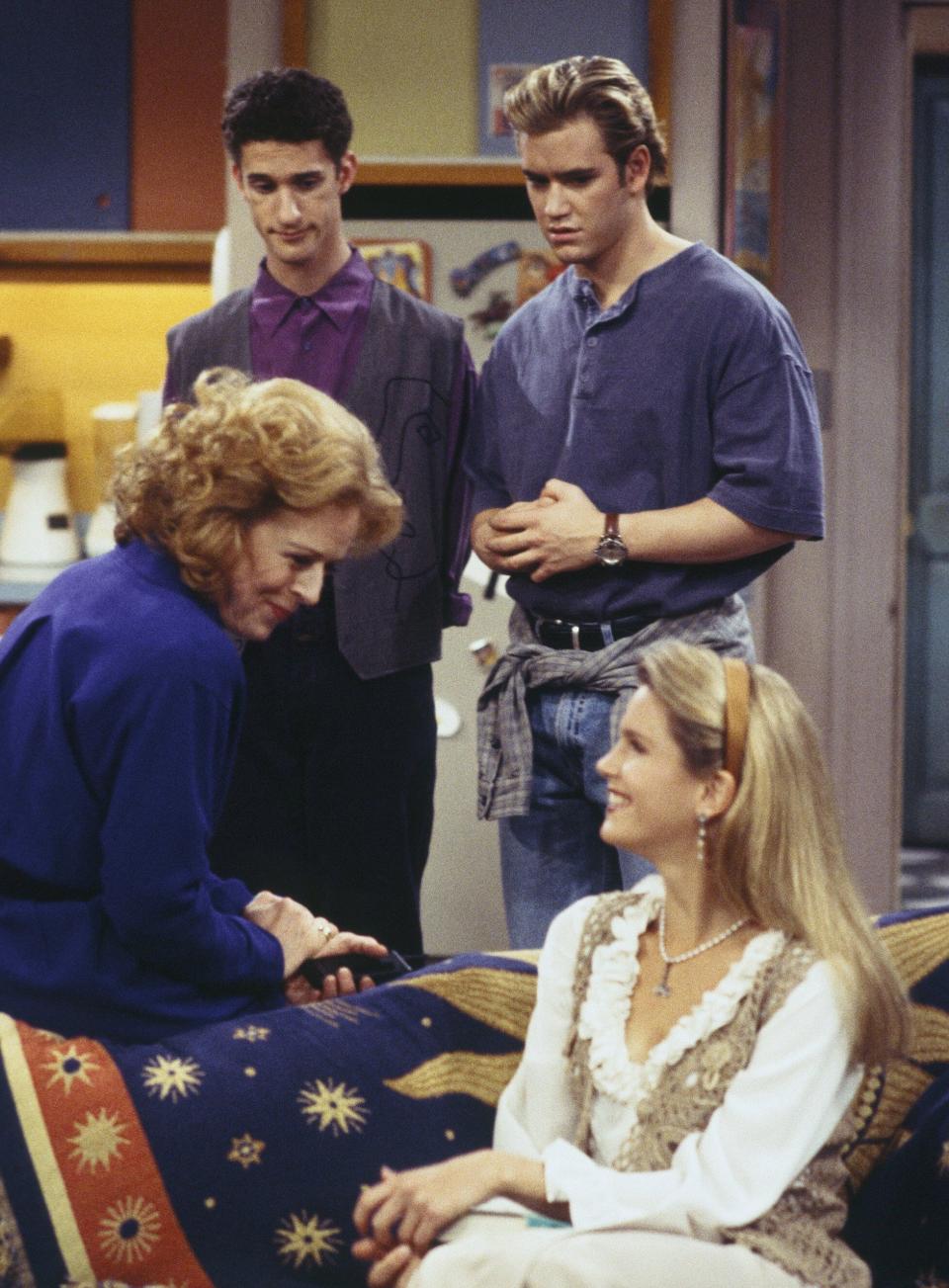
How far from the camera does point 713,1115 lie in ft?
6.28

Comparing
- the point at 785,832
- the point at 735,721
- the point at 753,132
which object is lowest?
the point at 785,832

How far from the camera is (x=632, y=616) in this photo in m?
2.64

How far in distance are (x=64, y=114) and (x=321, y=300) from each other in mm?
1917

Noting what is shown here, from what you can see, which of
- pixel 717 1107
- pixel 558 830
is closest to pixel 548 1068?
pixel 717 1107

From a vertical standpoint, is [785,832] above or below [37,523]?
below

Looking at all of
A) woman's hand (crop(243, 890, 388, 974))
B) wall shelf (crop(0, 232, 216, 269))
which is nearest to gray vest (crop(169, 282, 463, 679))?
woman's hand (crop(243, 890, 388, 974))

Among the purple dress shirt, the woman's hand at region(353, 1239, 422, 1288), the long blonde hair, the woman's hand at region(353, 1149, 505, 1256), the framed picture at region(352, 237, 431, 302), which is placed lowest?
the woman's hand at region(353, 1239, 422, 1288)

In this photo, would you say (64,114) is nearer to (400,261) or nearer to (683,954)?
(400,261)

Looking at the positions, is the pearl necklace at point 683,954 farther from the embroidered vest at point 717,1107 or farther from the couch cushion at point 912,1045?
the couch cushion at point 912,1045

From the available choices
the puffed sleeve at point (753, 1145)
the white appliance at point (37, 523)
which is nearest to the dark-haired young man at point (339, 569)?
the puffed sleeve at point (753, 1145)

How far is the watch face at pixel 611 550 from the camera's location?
8.46ft

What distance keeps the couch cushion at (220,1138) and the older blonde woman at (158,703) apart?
0.25ft

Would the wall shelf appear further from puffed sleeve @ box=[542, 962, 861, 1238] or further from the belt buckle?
puffed sleeve @ box=[542, 962, 861, 1238]

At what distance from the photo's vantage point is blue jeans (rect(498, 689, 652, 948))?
2.64 metres
